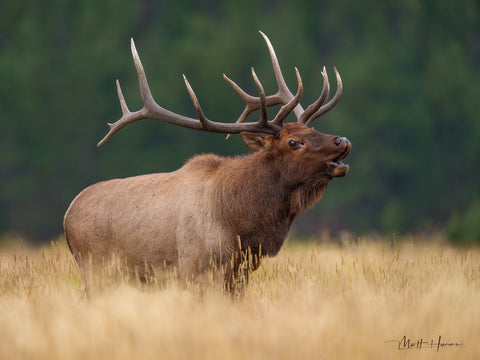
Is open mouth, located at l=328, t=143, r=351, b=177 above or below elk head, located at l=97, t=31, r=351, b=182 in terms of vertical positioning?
below

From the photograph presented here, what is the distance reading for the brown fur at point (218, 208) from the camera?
596 centimetres

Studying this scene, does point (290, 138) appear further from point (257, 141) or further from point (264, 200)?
point (264, 200)

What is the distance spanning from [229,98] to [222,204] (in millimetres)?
15802

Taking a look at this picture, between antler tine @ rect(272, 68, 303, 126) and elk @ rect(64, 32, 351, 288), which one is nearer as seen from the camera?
elk @ rect(64, 32, 351, 288)

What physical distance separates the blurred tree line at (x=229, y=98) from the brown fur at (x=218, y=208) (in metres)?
14.3

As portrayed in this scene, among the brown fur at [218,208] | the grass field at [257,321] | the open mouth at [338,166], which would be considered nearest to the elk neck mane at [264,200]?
Result: the brown fur at [218,208]

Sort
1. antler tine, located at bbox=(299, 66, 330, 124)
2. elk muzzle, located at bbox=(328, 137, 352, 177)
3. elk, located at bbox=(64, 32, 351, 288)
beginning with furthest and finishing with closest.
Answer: antler tine, located at bbox=(299, 66, 330, 124)
elk, located at bbox=(64, 32, 351, 288)
elk muzzle, located at bbox=(328, 137, 352, 177)

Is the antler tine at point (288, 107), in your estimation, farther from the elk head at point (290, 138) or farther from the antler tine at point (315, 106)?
the antler tine at point (315, 106)

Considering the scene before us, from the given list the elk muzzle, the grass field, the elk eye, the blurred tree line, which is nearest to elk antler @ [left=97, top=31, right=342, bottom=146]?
the elk eye

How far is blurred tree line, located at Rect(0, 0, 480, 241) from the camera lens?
2136 cm

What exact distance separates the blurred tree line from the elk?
14.2 meters

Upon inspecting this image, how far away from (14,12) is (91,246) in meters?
18.6

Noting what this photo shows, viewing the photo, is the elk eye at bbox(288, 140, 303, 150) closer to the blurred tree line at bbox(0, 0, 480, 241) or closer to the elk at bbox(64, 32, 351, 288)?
the elk at bbox(64, 32, 351, 288)

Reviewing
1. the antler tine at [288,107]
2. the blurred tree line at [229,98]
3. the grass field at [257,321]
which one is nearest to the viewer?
the grass field at [257,321]
